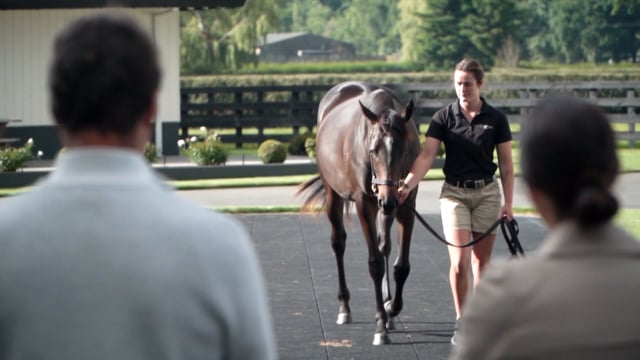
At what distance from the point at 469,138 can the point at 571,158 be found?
6101 mm

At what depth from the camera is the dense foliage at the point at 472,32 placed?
6141cm

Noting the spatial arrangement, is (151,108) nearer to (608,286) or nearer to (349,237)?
(608,286)

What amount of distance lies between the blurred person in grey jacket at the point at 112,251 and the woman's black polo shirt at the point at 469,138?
6.29 meters

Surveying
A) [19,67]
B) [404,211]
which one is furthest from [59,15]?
[404,211]

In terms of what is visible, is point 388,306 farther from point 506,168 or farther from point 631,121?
point 631,121

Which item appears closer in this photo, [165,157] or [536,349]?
[536,349]

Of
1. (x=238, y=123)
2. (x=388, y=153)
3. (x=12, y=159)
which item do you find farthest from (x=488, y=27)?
(x=388, y=153)

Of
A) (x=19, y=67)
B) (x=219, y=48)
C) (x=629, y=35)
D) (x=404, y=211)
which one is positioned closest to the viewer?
(x=404, y=211)

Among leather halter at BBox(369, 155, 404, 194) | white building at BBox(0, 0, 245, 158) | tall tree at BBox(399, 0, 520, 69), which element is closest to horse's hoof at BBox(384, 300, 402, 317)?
leather halter at BBox(369, 155, 404, 194)

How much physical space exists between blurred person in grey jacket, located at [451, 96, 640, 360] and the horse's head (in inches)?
258

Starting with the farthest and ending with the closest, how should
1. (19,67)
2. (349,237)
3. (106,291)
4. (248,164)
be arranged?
1. (19,67)
2. (248,164)
3. (349,237)
4. (106,291)

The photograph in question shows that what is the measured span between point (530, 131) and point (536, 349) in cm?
52

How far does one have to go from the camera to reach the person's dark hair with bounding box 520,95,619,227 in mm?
3076

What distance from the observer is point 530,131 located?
3.16 metres
